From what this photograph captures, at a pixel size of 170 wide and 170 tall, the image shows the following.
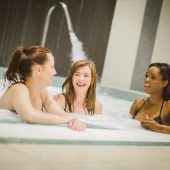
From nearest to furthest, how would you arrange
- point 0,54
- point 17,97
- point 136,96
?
point 17,97
point 136,96
point 0,54

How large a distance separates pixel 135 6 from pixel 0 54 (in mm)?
2310

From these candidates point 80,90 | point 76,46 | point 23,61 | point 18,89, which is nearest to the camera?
point 18,89

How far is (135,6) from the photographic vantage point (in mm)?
5113

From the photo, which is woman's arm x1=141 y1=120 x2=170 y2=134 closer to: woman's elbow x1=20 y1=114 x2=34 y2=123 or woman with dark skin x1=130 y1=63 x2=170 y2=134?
woman with dark skin x1=130 y1=63 x2=170 y2=134

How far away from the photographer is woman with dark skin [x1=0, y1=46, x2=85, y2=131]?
1670 millimetres

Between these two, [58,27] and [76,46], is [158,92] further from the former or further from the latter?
[76,46]

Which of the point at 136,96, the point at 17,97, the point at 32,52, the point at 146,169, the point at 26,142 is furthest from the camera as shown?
the point at 136,96

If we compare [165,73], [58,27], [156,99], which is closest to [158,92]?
[156,99]

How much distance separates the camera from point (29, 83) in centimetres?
193

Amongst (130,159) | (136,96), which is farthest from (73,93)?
(136,96)

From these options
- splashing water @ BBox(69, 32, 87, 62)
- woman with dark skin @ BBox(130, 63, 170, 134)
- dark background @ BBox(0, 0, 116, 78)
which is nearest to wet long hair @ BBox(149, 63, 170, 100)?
woman with dark skin @ BBox(130, 63, 170, 134)

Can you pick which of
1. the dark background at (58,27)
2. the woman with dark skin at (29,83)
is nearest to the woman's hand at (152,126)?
the woman with dark skin at (29,83)

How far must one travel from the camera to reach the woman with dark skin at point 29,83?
1.67 meters

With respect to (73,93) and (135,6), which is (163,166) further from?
(135,6)
